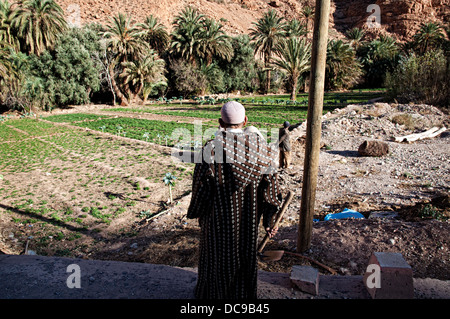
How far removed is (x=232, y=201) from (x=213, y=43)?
34030mm

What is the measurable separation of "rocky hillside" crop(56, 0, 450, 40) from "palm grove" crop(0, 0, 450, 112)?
1413cm

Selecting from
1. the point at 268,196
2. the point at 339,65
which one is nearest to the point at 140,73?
the point at 339,65

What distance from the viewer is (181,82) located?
33.2 metres

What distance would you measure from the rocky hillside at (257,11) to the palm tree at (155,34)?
35.7 ft

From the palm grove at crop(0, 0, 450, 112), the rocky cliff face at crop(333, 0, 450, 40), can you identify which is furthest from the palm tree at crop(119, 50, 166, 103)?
the rocky cliff face at crop(333, 0, 450, 40)

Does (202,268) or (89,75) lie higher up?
(89,75)

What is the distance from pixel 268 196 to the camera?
217 centimetres

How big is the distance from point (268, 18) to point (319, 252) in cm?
3766

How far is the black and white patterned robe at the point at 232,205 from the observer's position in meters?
2.05

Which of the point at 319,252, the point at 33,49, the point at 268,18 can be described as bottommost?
the point at 319,252

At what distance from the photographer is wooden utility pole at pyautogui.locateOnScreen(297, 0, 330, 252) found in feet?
10.4

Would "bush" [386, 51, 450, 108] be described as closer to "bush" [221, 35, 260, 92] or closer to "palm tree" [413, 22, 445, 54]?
"bush" [221, 35, 260, 92]

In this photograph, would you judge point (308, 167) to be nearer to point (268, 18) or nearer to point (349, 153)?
point (349, 153)
